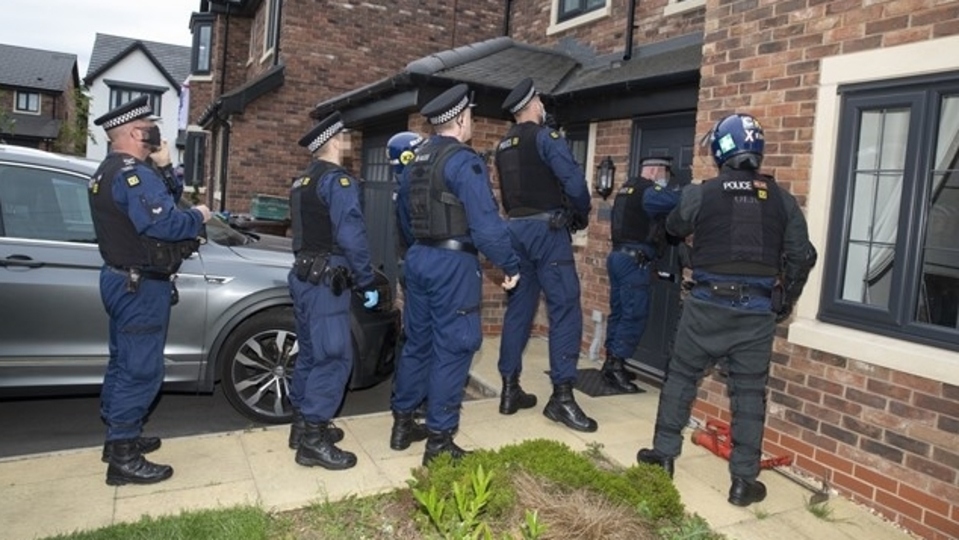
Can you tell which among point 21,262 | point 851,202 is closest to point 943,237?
point 851,202

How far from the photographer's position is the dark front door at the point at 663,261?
5.84 meters

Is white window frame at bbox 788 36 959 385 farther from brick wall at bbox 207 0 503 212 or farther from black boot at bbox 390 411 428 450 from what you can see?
brick wall at bbox 207 0 503 212

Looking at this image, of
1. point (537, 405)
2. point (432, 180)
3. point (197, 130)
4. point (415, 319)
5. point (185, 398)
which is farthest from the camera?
point (197, 130)

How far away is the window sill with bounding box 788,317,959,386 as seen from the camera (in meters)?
3.23

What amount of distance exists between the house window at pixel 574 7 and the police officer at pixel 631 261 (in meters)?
3.05

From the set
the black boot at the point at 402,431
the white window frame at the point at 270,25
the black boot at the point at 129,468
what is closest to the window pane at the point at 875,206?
the black boot at the point at 402,431

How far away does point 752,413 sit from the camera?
11.5ft

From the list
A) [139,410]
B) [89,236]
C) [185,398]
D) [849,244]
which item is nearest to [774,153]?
[849,244]

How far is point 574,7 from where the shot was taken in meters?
8.15

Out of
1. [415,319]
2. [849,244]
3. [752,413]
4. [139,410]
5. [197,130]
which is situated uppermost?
[197,130]

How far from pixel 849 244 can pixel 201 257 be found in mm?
4064

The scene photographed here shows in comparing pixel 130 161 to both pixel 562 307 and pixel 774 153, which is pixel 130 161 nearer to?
pixel 562 307

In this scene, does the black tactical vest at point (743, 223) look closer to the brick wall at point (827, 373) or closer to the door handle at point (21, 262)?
the brick wall at point (827, 373)

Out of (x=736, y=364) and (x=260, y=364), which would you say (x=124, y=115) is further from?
(x=736, y=364)
